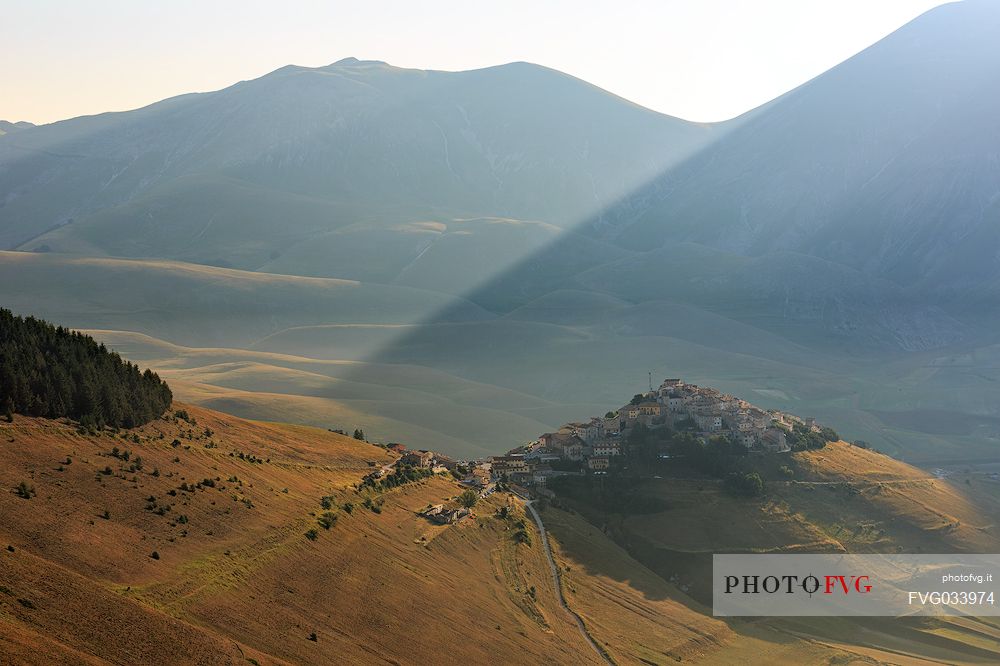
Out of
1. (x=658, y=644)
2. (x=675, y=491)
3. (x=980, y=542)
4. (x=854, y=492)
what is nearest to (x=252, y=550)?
(x=658, y=644)

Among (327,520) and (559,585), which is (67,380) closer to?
(327,520)

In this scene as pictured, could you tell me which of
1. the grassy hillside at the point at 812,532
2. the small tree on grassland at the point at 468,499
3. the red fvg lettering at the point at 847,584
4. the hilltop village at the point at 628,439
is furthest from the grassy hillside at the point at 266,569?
the hilltop village at the point at 628,439

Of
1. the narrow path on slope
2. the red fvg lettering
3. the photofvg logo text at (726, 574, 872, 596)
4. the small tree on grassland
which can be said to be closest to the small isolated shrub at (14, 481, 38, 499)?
the narrow path on slope

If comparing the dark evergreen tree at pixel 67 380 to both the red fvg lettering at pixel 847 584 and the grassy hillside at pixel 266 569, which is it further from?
the red fvg lettering at pixel 847 584

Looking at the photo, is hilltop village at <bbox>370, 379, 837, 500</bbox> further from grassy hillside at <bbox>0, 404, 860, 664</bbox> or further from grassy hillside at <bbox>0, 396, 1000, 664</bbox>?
grassy hillside at <bbox>0, 404, 860, 664</bbox>

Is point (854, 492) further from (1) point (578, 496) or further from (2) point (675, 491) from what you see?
(1) point (578, 496)

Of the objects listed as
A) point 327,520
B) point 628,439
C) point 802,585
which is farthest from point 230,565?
point 628,439
